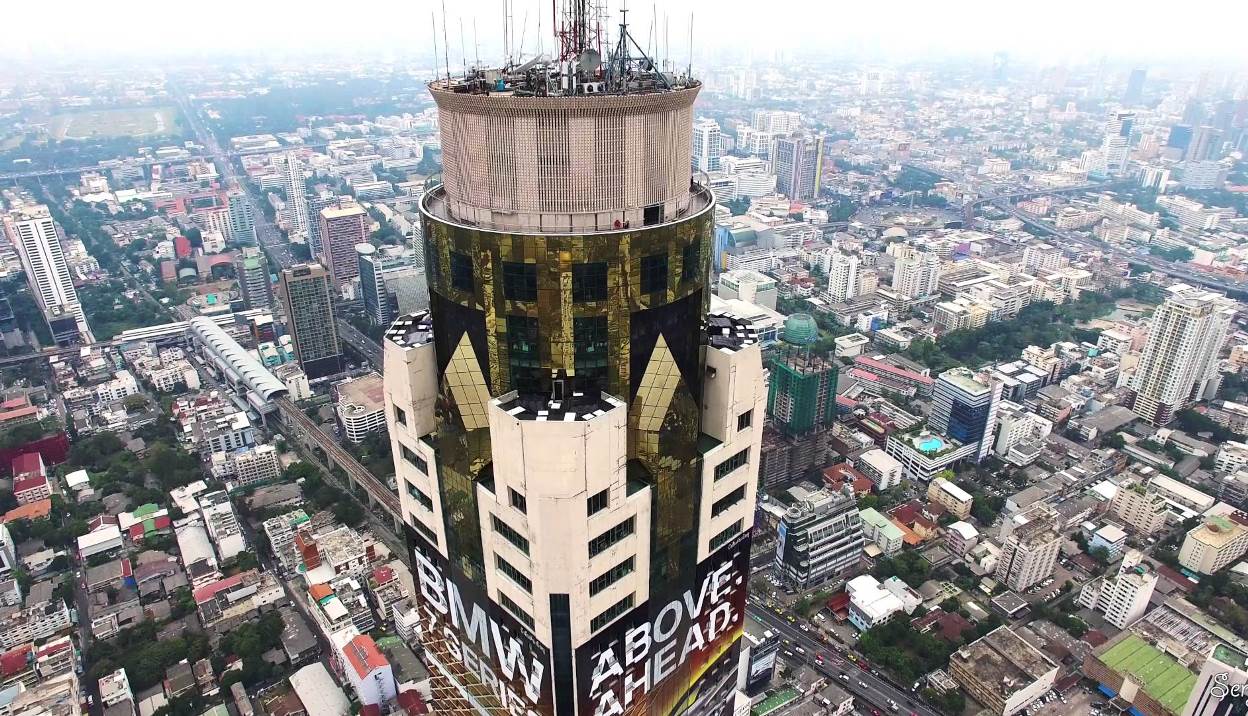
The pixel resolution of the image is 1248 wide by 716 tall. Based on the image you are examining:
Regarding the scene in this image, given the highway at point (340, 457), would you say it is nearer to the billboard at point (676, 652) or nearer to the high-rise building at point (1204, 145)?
the billboard at point (676, 652)

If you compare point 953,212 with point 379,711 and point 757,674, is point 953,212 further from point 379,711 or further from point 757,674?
point 379,711

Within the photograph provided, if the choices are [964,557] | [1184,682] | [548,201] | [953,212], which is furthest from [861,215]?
[548,201]

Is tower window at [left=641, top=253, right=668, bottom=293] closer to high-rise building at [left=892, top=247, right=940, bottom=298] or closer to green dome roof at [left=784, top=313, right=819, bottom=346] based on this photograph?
green dome roof at [left=784, top=313, right=819, bottom=346]

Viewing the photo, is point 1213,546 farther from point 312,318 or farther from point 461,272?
point 312,318

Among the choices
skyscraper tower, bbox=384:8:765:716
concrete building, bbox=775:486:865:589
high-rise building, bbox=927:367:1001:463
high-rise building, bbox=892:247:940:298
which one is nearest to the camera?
skyscraper tower, bbox=384:8:765:716

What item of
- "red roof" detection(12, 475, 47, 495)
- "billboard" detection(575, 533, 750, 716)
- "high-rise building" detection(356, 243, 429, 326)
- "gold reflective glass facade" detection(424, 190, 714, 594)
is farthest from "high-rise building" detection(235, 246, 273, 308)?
"billboard" detection(575, 533, 750, 716)

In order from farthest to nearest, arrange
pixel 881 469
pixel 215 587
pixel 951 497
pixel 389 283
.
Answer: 1. pixel 389 283
2. pixel 881 469
3. pixel 951 497
4. pixel 215 587

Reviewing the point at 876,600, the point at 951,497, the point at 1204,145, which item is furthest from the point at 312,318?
the point at 1204,145
